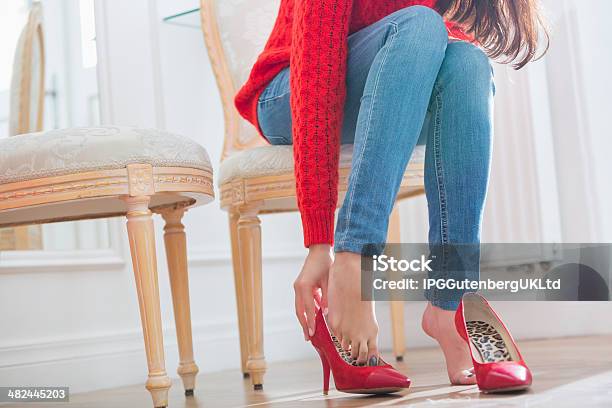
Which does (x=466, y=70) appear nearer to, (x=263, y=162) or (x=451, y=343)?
(x=451, y=343)

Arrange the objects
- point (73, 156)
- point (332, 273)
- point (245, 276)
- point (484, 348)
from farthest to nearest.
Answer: point (245, 276)
point (73, 156)
point (484, 348)
point (332, 273)

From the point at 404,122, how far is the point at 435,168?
12cm

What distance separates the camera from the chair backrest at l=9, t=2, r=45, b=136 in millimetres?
1759

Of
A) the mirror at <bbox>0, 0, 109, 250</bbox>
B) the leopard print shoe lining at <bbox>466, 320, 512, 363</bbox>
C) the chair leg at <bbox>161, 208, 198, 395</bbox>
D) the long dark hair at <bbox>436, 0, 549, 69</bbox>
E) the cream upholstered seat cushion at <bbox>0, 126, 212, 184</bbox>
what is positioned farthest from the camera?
the mirror at <bbox>0, 0, 109, 250</bbox>

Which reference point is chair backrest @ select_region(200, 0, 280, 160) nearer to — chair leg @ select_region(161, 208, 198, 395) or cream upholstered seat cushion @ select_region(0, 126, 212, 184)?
chair leg @ select_region(161, 208, 198, 395)

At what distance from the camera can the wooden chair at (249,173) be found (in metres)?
1.51

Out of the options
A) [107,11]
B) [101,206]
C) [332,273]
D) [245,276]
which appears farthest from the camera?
[107,11]

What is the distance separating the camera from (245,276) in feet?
5.20

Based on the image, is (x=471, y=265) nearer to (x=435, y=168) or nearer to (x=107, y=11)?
(x=435, y=168)

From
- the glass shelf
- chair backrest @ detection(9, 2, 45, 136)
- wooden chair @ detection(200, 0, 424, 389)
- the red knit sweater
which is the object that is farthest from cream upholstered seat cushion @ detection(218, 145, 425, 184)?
the glass shelf

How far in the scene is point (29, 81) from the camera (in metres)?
1.79

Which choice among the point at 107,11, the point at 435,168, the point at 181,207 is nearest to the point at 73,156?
the point at 181,207

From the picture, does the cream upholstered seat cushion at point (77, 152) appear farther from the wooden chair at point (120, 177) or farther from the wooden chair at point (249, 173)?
the wooden chair at point (249, 173)

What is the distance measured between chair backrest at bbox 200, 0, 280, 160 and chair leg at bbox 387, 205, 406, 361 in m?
0.40
